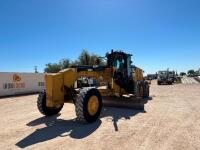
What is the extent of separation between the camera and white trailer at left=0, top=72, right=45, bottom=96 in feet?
91.4

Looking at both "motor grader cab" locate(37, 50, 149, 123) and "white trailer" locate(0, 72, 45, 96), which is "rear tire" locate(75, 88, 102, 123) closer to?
"motor grader cab" locate(37, 50, 149, 123)

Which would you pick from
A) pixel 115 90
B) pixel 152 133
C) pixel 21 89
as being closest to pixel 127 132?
pixel 152 133

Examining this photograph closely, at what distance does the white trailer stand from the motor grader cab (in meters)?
17.1

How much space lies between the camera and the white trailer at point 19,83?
27.8 metres

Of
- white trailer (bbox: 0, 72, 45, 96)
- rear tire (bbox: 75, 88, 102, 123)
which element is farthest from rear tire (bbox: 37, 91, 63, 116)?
white trailer (bbox: 0, 72, 45, 96)

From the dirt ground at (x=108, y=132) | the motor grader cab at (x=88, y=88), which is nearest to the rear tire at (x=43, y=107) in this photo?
the motor grader cab at (x=88, y=88)

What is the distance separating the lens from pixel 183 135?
7395 mm

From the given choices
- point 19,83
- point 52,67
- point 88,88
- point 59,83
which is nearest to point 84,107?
point 88,88

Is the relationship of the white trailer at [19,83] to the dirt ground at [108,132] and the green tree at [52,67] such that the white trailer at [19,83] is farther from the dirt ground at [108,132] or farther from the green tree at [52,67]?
the green tree at [52,67]

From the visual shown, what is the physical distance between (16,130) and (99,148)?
11.9 ft

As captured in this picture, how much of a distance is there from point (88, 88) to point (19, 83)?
2226 cm

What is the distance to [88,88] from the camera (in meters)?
9.66

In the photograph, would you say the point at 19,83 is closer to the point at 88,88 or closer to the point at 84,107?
the point at 88,88

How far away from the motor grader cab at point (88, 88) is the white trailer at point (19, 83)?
17.1 metres
